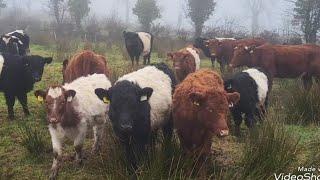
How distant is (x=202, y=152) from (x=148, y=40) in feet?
39.9

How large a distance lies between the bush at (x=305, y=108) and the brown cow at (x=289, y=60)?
10.4 ft

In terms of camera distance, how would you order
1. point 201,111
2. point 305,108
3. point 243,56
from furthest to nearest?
point 243,56 < point 305,108 < point 201,111

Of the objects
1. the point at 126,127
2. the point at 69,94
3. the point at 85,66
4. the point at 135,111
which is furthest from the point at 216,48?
the point at 126,127

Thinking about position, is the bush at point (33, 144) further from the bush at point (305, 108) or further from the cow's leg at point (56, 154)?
the bush at point (305, 108)

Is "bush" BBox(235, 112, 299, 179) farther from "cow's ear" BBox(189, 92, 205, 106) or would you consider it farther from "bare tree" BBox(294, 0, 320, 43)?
"bare tree" BBox(294, 0, 320, 43)

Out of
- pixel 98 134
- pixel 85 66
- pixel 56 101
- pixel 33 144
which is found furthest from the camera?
pixel 85 66

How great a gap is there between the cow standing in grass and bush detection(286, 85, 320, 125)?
106 inches

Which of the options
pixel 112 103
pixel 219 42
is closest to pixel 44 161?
pixel 112 103

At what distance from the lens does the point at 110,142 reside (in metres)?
5.70

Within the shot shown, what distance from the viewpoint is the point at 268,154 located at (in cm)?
496

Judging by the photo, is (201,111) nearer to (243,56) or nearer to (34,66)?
(34,66)

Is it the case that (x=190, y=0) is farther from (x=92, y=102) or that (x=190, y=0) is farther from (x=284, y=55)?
(x=92, y=102)

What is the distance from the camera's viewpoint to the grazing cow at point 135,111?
508 centimetres

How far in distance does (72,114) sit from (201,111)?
1839 millimetres
